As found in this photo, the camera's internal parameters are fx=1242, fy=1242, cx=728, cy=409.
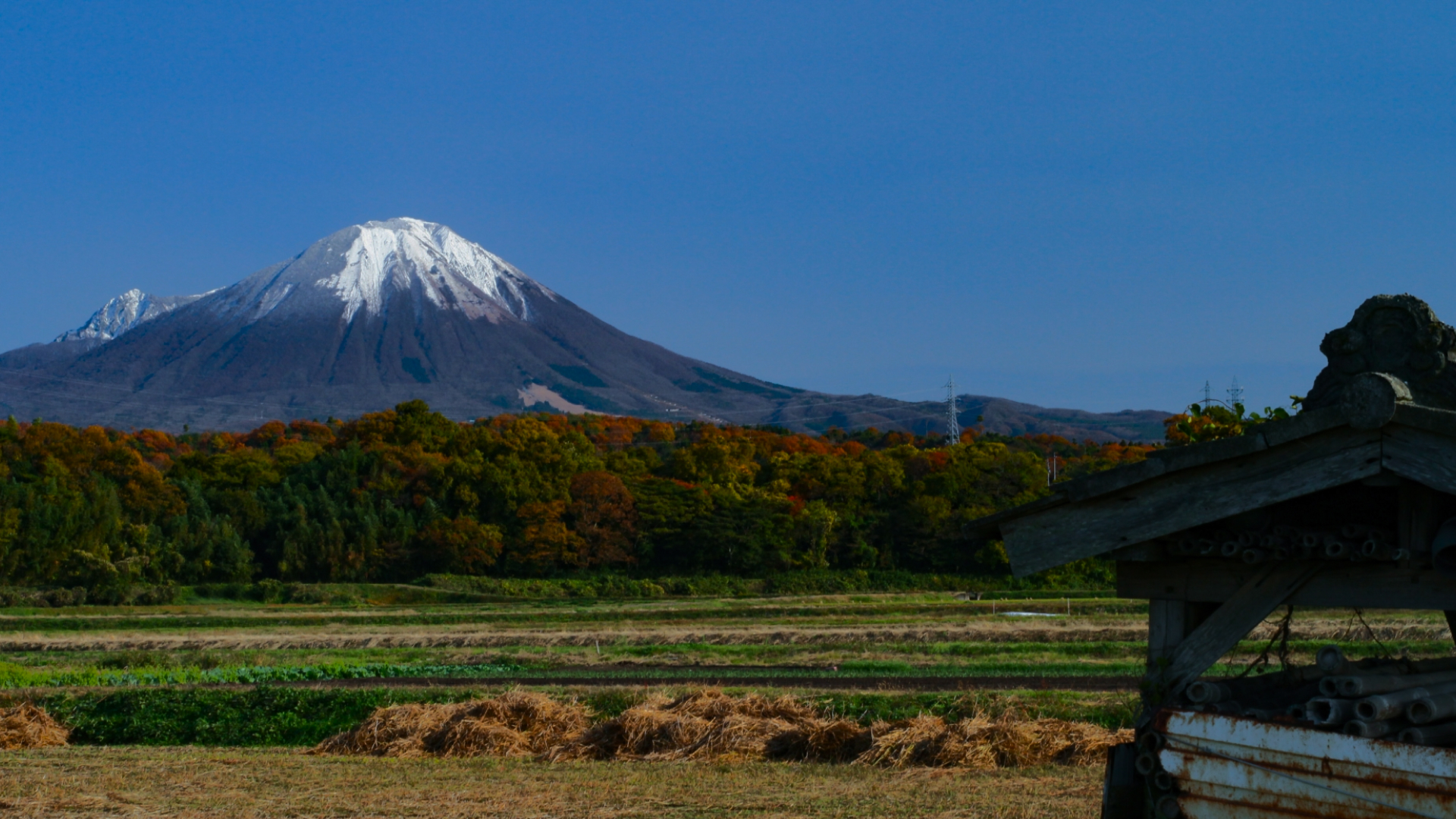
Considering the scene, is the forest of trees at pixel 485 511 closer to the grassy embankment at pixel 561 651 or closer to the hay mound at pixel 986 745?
the grassy embankment at pixel 561 651

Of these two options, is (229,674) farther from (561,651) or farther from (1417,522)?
(1417,522)

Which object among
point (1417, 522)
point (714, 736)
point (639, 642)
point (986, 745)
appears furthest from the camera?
point (639, 642)

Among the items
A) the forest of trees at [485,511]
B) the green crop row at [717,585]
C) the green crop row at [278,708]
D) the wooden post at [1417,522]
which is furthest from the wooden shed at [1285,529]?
the forest of trees at [485,511]

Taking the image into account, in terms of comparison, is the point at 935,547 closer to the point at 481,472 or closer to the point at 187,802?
the point at 481,472

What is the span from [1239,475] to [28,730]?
57.3 ft

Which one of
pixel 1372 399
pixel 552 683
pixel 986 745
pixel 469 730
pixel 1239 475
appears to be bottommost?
pixel 552 683

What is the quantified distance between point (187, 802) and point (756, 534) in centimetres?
6089

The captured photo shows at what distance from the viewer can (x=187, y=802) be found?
10.7 metres

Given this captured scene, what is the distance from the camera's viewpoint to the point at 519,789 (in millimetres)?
11203

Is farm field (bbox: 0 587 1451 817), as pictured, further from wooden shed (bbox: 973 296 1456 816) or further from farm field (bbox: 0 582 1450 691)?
wooden shed (bbox: 973 296 1456 816)

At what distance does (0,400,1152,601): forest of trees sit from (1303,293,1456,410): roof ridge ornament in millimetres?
57996

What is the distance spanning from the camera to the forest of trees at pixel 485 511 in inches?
2638

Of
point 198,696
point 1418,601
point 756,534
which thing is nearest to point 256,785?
point 198,696

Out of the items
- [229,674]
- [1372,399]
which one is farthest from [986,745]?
[229,674]
